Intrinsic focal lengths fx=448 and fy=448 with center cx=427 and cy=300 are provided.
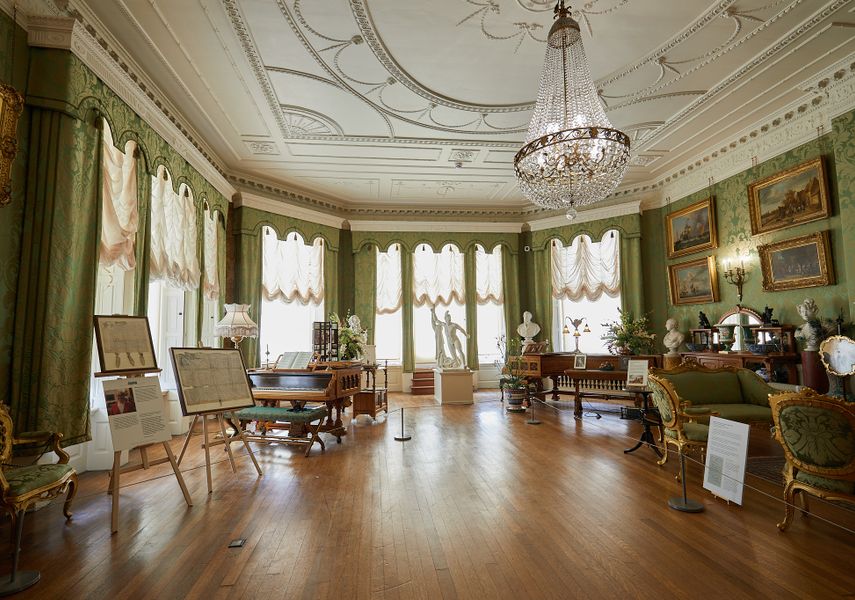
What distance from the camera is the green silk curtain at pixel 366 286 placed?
11.2 metres

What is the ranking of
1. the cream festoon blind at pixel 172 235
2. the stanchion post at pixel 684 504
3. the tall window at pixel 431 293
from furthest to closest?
the tall window at pixel 431 293
the cream festoon blind at pixel 172 235
the stanchion post at pixel 684 504

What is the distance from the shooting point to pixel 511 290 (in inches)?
468

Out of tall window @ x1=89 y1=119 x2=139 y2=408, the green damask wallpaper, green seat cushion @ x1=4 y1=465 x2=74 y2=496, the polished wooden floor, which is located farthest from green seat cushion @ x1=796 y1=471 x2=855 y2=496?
tall window @ x1=89 y1=119 x2=139 y2=408

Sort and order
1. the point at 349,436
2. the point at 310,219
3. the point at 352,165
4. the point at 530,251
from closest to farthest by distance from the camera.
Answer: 1. the point at 349,436
2. the point at 352,165
3. the point at 310,219
4. the point at 530,251

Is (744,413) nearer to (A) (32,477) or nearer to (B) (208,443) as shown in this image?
(B) (208,443)

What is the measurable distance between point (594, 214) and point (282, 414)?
8677 mm

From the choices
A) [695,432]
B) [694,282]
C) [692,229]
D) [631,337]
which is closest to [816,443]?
[695,432]

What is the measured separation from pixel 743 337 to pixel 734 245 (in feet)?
5.55

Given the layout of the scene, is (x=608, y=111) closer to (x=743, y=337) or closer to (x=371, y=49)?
(x=371, y=49)

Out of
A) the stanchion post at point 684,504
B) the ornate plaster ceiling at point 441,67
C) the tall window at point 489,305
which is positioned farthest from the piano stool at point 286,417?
the tall window at point 489,305

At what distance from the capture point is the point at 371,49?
5379mm

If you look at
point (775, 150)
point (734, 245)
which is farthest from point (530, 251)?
point (775, 150)

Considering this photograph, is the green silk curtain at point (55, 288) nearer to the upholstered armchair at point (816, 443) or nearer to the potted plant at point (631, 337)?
the upholstered armchair at point (816, 443)

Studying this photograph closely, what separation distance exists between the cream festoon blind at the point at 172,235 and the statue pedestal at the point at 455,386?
4939 mm
